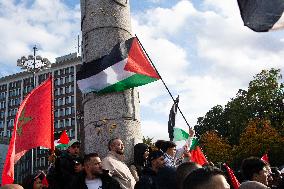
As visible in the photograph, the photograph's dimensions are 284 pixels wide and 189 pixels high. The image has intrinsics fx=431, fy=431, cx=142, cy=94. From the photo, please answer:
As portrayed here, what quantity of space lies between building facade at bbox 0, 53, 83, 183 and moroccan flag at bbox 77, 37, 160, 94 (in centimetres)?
7725

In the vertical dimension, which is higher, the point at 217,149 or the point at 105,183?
the point at 217,149

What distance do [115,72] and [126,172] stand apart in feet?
8.09

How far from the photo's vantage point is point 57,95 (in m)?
95.0

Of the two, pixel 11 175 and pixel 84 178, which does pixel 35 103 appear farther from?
pixel 84 178

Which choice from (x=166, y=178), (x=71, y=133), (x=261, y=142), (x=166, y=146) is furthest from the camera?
(x=71, y=133)

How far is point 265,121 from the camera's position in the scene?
37.2 metres

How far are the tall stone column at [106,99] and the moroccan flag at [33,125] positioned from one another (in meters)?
0.93

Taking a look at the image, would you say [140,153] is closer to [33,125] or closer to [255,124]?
[33,125]

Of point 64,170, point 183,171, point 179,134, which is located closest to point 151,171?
point 183,171

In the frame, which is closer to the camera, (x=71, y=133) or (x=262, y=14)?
(x=262, y=14)

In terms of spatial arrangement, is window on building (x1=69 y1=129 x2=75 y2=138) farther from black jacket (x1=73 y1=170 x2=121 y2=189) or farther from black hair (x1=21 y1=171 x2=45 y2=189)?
black jacket (x1=73 y1=170 x2=121 y2=189)

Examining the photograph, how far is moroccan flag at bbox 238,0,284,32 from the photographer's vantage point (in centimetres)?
175

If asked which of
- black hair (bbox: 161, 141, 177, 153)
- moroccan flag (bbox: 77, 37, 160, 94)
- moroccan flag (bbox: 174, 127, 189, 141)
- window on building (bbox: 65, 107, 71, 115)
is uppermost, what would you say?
window on building (bbox: 65, 107, 71, 115)

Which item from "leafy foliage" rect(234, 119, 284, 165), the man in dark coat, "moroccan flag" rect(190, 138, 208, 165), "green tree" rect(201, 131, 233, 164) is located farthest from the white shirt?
"green tree" rect(201, 131, 233, 164)
